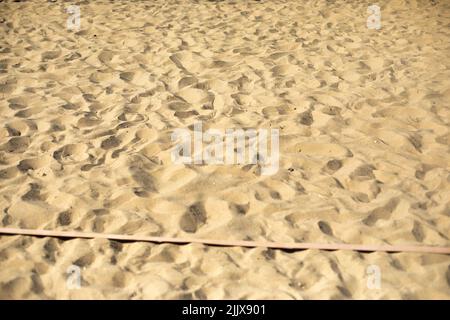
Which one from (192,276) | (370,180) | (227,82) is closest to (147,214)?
(192,276)

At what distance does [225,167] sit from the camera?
316 cm

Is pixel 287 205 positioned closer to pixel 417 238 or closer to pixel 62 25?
pixel 417 238

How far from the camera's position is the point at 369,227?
2604mm

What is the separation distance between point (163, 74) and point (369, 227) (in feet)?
9.52

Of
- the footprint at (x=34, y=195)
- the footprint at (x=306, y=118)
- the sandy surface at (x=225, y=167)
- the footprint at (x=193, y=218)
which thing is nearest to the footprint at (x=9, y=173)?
the sandy surface at (x=225, y=167)

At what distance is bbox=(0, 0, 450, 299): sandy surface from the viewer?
231 centimetres

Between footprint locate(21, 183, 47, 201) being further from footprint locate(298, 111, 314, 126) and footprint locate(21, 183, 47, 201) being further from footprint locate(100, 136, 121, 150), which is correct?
footprint locate(298, 111, 314, 126)

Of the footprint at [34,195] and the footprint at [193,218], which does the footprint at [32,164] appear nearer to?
the footprint at [34,195]

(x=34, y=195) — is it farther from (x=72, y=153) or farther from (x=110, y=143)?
(x=110, y=143)

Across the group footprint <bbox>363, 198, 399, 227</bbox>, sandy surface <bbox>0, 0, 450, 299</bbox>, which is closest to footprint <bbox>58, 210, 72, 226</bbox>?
sandy surface <bbox>0, 0, 450, 299</bbox>

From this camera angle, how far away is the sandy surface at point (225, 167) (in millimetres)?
2309

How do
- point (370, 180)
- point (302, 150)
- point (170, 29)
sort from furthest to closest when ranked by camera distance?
point (170, 29) → point (302, 150) → point (370, 180)

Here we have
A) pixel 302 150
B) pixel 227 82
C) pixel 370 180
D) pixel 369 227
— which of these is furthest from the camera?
pixel 227 82

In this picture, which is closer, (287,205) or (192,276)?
(192,276)
